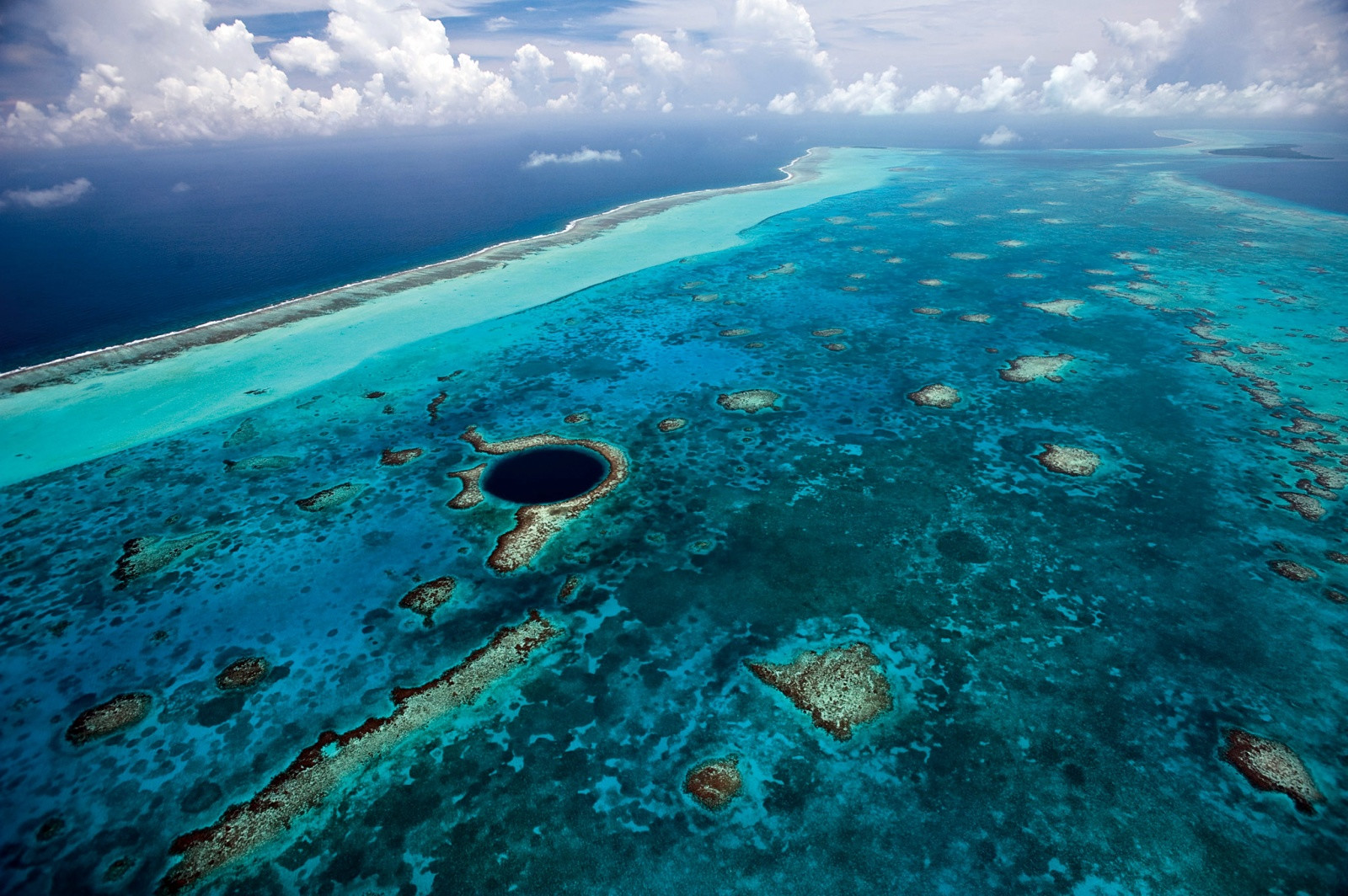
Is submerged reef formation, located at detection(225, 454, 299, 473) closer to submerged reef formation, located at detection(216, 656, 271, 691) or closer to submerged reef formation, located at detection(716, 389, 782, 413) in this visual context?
submerged reef formation, located at detection(216, 656, 271, 691)

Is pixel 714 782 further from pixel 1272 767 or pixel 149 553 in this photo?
pixel 149 553

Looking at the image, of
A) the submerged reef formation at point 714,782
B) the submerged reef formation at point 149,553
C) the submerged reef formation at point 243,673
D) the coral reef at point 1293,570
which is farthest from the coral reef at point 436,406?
the coral reef at point 1293,570

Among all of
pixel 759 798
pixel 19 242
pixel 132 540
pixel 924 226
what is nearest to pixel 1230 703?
pixel 759 798

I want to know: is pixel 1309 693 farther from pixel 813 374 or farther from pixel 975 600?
pixel 813 374

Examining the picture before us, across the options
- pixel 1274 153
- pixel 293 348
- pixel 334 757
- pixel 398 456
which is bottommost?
pixel 334 757

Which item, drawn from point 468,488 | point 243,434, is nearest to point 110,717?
point 468,488

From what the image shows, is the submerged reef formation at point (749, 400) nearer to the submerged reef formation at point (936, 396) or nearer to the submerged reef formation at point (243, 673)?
the submerged reef formation at point (936, 396)

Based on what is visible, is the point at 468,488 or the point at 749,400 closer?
the point at 468,488

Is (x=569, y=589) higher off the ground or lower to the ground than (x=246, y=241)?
lower
